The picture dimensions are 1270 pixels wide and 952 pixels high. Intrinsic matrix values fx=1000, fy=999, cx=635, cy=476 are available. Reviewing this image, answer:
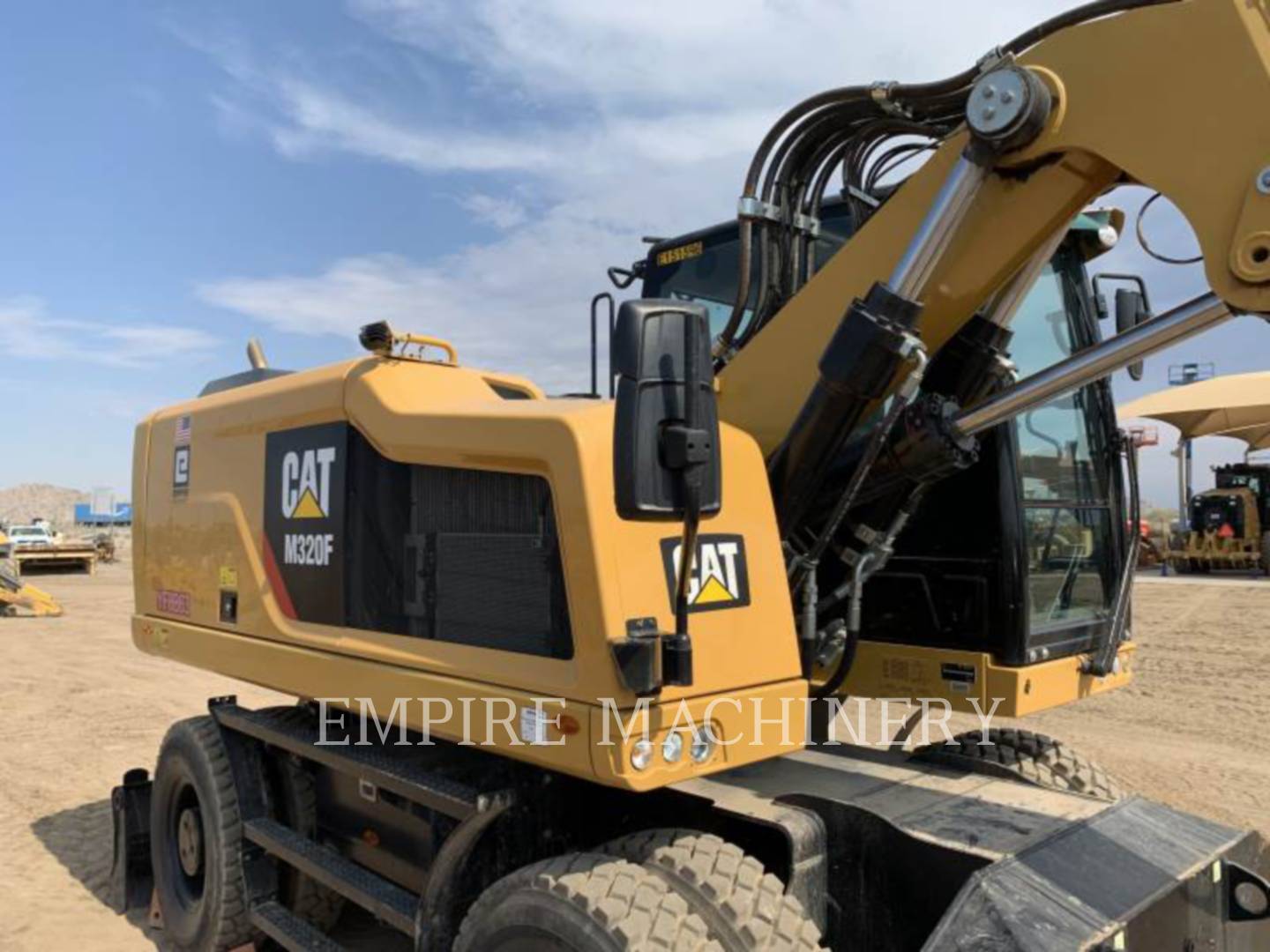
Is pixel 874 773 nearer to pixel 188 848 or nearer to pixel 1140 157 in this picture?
pixel 1140 157

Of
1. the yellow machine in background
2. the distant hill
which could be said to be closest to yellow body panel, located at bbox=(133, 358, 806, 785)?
the yellow machine in background

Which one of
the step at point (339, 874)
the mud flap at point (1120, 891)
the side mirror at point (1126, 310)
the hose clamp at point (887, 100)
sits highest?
the hose clamp at point (887, 100)

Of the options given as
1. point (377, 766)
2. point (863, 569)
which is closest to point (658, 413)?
point (863, 569)

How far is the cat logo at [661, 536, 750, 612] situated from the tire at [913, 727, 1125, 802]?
4.53 feet

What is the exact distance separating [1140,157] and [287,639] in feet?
9.94

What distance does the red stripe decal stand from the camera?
3615 mm

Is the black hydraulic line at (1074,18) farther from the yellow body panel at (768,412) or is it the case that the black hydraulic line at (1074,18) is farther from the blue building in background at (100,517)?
the blue building in background at (100,517)

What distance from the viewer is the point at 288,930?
3.65m

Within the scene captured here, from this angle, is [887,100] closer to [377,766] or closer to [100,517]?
[377,766]

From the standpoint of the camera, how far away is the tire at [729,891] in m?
2.29

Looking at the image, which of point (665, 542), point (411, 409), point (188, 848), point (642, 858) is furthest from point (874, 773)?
point (188, 848)

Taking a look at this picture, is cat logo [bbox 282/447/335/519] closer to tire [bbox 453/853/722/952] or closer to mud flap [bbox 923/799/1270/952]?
tire [bbox 453/853/722/952]

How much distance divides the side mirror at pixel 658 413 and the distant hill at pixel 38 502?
98.6m

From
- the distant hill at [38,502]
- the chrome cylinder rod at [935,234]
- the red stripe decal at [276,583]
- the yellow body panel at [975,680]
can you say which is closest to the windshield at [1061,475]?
the yellow body panel at [975,680]
